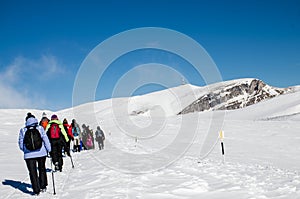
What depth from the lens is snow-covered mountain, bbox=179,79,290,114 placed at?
138m

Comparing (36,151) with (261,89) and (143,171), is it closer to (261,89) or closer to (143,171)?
(143,171)

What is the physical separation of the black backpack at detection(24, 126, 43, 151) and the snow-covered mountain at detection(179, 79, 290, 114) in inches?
4859

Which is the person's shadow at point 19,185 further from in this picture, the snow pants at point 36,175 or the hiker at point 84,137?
the hiker at point 84,137

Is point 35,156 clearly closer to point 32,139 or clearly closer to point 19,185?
point 32,139

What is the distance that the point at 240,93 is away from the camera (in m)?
143

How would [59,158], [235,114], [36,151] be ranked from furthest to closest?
[235,114], [59,158], [36,151]

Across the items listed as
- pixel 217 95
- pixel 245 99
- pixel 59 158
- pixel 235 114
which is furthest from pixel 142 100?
pixel 59 158

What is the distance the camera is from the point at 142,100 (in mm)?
149000

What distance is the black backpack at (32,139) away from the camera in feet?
26.0

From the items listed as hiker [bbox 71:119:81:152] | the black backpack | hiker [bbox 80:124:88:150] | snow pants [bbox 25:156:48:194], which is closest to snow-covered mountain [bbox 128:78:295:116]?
hiker [bbox 80:124:88:150]

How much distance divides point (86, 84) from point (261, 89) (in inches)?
5473

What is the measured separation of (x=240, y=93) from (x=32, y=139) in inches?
5575

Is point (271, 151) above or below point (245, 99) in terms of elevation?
below

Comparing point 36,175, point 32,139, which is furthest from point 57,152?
point 32,139
